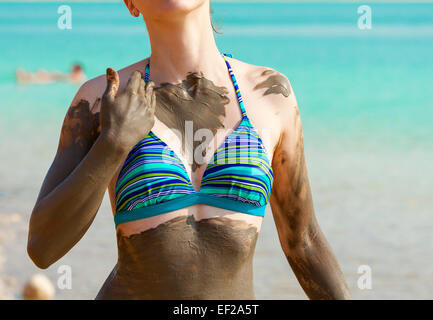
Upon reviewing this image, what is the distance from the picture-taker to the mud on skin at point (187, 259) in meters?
2.10

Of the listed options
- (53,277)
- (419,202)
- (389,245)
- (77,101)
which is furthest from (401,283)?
(77,101)

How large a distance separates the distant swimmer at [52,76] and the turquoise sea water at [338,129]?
38cm

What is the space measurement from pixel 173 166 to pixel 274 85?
0.47 meters

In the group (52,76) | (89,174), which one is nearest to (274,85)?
(89,174)

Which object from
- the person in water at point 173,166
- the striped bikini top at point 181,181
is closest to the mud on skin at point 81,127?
the person in water at point 173,166

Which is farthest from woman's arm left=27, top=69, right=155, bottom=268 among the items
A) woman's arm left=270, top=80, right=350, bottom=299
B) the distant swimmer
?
the distant swimmer

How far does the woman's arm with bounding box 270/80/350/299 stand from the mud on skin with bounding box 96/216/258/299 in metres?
0.27

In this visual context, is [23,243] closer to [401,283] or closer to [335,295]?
[401,283]

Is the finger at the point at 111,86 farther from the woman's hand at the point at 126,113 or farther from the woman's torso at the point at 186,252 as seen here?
the woman's torso at the point at 186,252

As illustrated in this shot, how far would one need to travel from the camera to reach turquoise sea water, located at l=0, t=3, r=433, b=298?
7617mm

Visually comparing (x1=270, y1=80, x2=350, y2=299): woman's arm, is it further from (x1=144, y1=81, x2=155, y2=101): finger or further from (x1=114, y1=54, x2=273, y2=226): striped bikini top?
(x1=144, y1=81, x2=155, y2=101): finger

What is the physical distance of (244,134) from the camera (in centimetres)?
219

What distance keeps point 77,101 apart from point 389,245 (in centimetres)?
627

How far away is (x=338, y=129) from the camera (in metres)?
13.3
